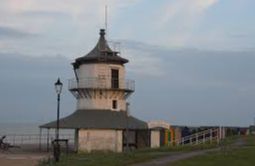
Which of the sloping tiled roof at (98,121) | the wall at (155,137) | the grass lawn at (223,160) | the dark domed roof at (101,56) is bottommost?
the grass lawn at (223,160)

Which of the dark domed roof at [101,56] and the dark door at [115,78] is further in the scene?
the dark door at [115,78]

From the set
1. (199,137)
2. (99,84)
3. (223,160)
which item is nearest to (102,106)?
(99,84)

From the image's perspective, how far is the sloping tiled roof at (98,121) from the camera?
156 feet

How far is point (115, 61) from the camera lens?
167ft

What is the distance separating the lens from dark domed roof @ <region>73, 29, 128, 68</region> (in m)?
50.2

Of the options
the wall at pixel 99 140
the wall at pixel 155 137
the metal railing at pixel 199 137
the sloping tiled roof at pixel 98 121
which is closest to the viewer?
the metal railing at pixel 199 137

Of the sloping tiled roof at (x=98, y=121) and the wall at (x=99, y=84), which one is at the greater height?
the wall at (x=99, y=84)

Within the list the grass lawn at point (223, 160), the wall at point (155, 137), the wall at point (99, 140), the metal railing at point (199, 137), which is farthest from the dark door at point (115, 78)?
the grass lawn at point (223, 160)

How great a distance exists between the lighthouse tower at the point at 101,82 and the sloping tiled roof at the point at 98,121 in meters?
0.79

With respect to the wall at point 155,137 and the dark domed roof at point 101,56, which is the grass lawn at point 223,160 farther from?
the dark domed roof at point 101,56

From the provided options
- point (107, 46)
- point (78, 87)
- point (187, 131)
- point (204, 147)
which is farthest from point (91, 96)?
point (204, 147)

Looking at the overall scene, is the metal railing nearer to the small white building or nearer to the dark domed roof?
the small white building

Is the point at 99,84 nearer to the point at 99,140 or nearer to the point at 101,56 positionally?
the point at 101,56

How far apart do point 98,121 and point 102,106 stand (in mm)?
2369
